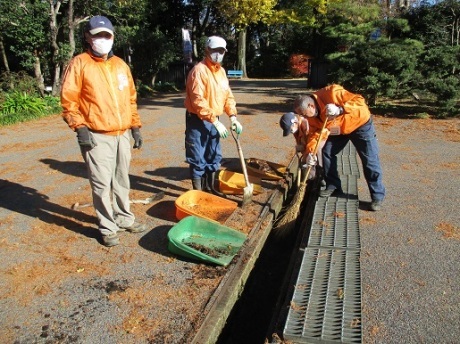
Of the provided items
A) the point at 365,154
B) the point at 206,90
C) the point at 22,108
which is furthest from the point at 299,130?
the point at 22,108

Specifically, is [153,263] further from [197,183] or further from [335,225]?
[335,225]

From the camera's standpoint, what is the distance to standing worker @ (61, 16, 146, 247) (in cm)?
340

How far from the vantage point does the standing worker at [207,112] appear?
176 inches

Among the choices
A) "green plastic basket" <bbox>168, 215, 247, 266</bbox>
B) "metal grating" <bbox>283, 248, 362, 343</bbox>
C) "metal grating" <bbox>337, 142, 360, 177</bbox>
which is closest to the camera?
"metal grating" <bbox>283, 248, 362, 343</bbox>

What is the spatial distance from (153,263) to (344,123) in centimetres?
249

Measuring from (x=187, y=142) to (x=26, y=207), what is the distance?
2.25 m

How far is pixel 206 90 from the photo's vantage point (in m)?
4.57

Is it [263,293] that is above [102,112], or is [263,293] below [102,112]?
below

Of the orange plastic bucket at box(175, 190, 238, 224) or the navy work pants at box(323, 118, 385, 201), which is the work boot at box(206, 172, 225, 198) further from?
the navy work pants at box(323, 118, 385, 201)

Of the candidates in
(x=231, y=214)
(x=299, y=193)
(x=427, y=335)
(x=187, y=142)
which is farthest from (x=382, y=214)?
(x=187, y=142)

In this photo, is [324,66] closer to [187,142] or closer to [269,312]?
[187,142]

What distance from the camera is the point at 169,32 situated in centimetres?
2945

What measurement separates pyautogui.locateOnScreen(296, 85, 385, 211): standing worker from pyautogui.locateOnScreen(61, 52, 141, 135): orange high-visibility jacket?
6.36 ft

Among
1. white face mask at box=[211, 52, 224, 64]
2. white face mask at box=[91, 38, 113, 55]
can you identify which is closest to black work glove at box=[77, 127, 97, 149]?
white face mask at box=[91, 38, 113, 55]
